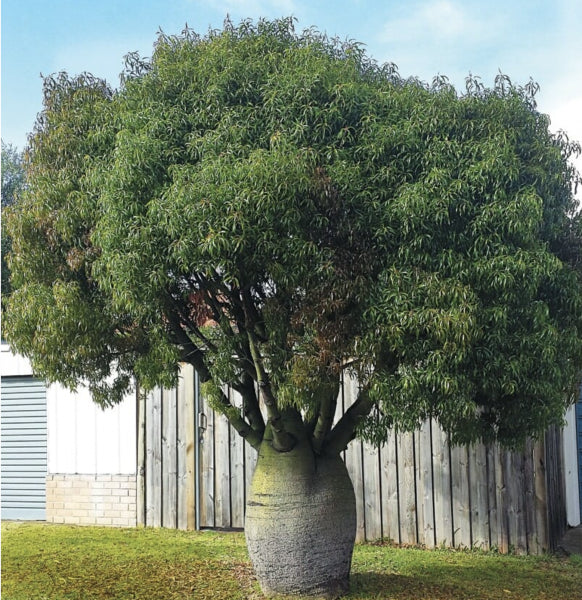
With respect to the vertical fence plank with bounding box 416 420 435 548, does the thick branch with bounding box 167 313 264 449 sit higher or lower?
higher

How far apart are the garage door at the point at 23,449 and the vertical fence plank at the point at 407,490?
17.4 ft

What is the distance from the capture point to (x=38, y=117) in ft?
24.2

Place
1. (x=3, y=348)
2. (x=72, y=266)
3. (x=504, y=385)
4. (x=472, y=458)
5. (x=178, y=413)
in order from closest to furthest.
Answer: (x=504, y=385) < (x=72, y=266) < (x=472, y=458) < (x=178, y=413) < (x=3, y=348)

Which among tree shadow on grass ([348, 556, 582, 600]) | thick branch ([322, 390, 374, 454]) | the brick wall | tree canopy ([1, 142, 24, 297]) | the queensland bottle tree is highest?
tree canopy ([1, 142, 24, 297])

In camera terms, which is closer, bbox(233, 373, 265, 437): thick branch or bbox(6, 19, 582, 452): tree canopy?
bbox(6, 19, 582, 452): tree canopy

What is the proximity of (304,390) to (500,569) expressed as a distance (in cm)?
341

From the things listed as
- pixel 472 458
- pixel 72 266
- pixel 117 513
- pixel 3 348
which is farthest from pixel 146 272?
pixel 3 348

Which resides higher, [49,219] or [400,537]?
A: [49,219]

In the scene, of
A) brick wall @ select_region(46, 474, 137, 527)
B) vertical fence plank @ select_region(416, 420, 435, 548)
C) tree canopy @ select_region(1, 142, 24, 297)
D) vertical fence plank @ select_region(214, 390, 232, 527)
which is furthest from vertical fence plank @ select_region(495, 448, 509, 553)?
tree canopy @ select_region(1, 142, 24, 297)

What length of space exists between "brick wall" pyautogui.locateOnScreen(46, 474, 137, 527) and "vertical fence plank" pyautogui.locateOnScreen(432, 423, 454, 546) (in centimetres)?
405

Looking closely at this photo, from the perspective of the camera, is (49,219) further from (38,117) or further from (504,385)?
(504,385)

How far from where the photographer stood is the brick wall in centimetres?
1065

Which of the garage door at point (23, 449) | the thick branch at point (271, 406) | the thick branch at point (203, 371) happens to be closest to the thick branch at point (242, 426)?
the thick branch at point (203, 371)

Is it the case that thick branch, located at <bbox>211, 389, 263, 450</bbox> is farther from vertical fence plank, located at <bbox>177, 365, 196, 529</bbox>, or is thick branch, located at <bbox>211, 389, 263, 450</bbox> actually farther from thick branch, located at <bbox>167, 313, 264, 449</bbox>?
vertical fence plank, located at <bbox>177, 365, 196, 529</bbox>
